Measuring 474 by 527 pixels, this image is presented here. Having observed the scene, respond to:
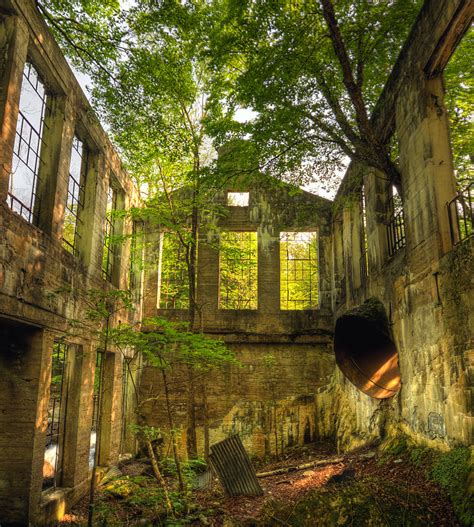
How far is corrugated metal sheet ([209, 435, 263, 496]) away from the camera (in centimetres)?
824

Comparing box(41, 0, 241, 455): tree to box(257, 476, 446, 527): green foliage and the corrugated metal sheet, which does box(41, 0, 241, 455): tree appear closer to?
the corrugated metal sheet

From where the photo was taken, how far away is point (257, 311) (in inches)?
575

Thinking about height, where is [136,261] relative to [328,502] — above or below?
above

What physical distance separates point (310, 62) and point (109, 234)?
7059 millimetres

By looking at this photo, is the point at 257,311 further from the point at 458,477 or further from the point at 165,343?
the point at 458,477

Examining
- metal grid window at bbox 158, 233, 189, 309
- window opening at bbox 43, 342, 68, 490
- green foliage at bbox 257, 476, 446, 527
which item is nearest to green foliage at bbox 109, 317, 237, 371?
window opening at bbox 43, 342, 68, 490

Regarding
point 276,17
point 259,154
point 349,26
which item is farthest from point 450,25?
point 259,154

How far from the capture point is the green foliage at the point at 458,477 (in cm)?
473

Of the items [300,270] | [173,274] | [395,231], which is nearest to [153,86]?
[395,231]

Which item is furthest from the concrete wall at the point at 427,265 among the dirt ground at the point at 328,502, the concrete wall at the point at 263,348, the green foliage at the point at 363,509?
the concrete wall at the point at 263,348

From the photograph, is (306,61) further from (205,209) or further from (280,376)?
(280,376)

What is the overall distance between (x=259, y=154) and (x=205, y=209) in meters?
4.15

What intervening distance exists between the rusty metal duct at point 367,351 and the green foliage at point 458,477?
284 cm

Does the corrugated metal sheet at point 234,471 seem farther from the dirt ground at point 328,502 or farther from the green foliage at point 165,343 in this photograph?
the green foliage at point 165,343
